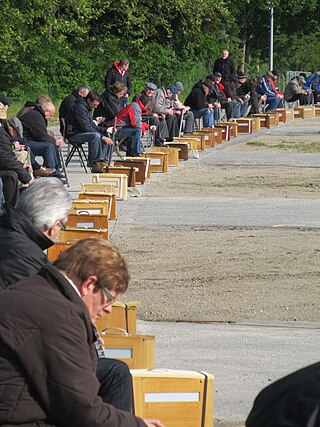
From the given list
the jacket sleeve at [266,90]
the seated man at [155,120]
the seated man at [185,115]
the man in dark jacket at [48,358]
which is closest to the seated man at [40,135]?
the seated man at [155,120]

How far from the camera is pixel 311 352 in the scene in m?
9.02

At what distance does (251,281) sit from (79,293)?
6619 mm

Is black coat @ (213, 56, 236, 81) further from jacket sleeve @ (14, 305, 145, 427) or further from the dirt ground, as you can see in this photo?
jacket sleeve @ (14, 305, 145, 427)

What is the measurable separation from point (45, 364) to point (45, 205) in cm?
249

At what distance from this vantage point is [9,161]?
48.0 feet

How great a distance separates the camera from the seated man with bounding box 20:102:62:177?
1814cm

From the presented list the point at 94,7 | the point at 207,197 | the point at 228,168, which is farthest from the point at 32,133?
the point at 94,7

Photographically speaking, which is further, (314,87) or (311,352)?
(314,87)

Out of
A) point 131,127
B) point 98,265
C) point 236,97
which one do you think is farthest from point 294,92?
point 98,265

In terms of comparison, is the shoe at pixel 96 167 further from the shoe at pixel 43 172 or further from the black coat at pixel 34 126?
the shoe at pixel 43 172

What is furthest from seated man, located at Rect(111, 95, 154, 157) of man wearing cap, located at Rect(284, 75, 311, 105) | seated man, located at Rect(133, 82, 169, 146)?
man wearing cap, located at Rect(284, 75, 311, 105)

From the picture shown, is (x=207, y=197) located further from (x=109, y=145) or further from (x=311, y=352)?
(x=311, y=352)

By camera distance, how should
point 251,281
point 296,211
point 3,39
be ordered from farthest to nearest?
1. point 3,39
2. point 296,211
3. point 251,281

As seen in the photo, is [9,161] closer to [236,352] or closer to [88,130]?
[88,130]
